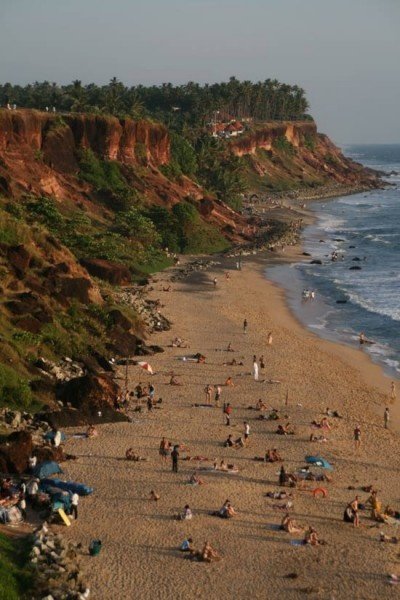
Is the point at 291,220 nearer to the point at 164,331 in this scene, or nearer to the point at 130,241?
the point at 130,241

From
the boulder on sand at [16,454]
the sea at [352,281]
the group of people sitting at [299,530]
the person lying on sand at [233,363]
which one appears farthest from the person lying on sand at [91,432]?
A: the sea at [352,281]

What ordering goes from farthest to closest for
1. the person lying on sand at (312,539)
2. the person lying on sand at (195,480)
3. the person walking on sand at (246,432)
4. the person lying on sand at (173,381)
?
the person lying on sand at (173,381)
the person walking on sand at (246,432)
the person lying on sand at (195,480)
the person lying on sand at (312,539)

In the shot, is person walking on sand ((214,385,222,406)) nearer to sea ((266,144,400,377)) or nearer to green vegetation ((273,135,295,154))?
sea ((266,144,400,377))

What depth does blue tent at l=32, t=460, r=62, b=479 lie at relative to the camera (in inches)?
1028

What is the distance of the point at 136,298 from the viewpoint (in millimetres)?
54938

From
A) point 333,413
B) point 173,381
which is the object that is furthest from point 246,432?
point 173,381

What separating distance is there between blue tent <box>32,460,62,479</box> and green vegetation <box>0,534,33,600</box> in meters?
4.58

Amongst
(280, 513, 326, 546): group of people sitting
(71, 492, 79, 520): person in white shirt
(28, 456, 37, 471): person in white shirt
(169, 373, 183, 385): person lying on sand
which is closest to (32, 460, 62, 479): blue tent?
(28, 456, 37, 471): person in white shirt

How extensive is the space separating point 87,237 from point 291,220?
56.4 m

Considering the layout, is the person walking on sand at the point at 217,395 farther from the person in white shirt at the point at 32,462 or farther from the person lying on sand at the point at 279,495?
the person in white shirt at the point at 32,462

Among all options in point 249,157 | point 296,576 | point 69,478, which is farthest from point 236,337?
point 249,157

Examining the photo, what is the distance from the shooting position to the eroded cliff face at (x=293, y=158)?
158 metres

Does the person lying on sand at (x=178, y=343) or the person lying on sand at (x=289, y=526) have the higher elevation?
the person lying on sand at (x=178, y=343)

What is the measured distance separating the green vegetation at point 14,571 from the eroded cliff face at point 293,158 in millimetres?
130536
